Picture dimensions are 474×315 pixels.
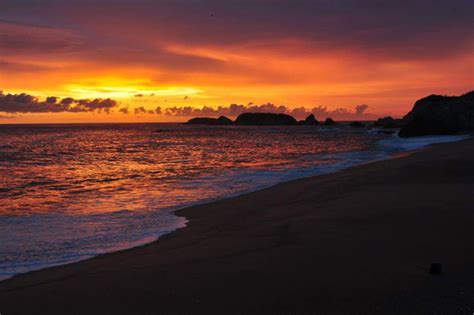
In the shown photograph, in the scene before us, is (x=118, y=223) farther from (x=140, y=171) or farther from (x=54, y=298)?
(x=140, y=171)

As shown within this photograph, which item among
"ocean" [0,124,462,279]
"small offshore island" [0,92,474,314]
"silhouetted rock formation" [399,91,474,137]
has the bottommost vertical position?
"ocean" [0,124,462,279]

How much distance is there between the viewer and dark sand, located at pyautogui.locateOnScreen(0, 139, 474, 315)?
5.13 metres

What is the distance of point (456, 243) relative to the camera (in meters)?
7.26

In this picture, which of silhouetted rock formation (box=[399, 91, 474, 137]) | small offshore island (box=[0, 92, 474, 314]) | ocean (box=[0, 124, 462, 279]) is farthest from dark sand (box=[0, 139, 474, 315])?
silhouetted rock formation (box=[399, 91, 474, 137])

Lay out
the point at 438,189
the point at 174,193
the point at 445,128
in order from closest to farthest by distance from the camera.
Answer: the point at 438,189 < the point at 174,193 < the point at 445,128

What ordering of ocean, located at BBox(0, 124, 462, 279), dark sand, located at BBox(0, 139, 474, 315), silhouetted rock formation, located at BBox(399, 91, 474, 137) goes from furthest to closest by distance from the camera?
silhouetted rock formation, located at BBox(399, 91, 474, 137), ocean, located at BBox(0, 124, 462, 279), dark sand, located at BBox(0, 139, 474, 315)

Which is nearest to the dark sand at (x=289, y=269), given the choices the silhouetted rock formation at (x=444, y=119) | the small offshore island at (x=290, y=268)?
the small offshore island at (x=290, y=268)

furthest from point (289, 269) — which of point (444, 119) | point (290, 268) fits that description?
point (444, 119)

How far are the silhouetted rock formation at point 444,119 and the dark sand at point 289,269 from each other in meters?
56.9

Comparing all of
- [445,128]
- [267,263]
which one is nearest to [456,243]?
[267,263]

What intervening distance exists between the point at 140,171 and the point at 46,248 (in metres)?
16.7

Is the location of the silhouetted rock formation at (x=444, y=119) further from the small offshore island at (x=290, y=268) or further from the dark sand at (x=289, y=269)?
the dark sand at (x=289, y=269)

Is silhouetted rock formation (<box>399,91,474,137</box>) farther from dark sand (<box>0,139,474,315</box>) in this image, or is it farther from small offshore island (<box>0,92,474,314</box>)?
dark sand (<box>0,139,474,315</box>)

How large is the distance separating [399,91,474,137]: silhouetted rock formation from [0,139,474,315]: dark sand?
187 ft
